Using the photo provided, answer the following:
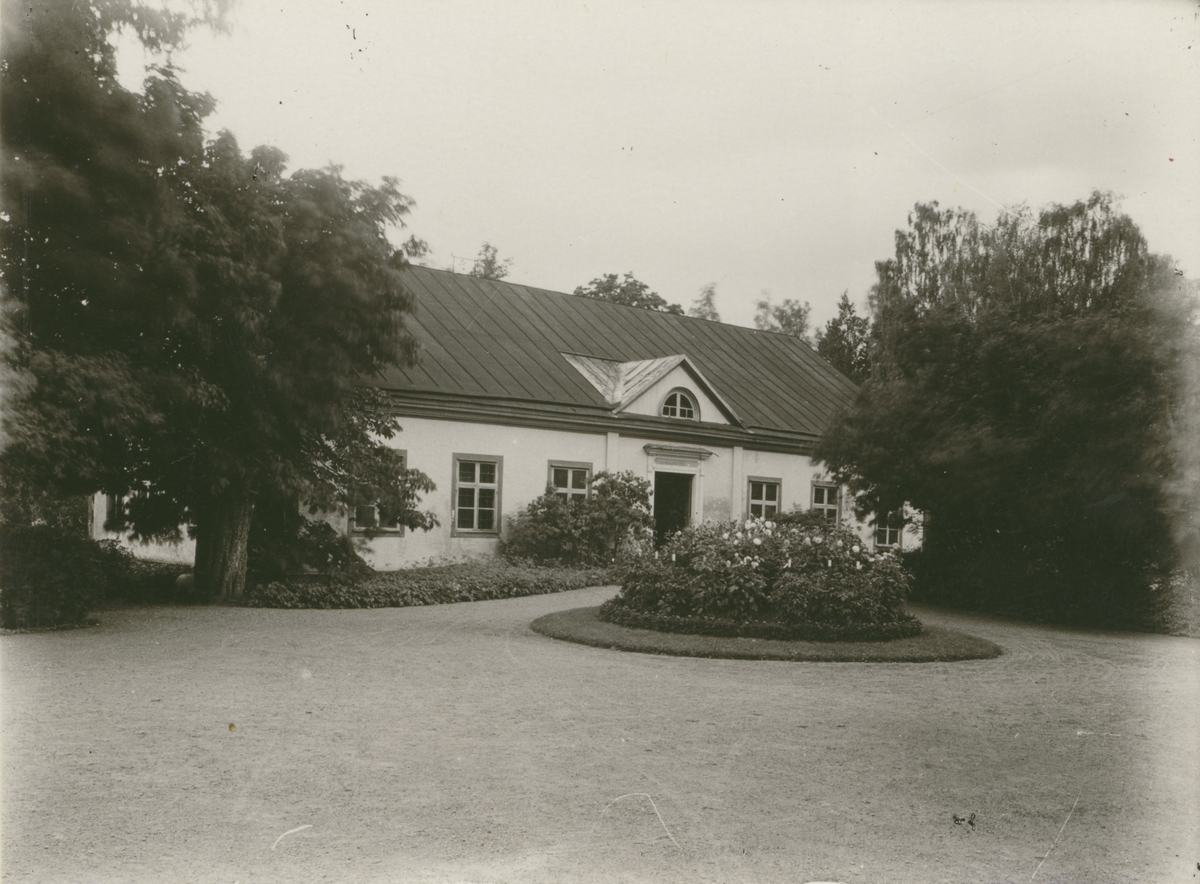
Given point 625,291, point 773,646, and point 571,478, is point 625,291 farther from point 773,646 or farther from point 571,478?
point 773,646

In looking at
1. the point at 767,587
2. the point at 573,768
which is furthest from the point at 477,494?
the point at 573,768

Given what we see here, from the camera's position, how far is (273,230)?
1298 cm

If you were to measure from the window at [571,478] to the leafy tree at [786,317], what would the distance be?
117ft

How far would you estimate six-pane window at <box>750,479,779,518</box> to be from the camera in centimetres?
2567

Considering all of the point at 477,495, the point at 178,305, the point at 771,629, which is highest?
the point at 178,305

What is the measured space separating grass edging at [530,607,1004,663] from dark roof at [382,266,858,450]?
24.5 feet

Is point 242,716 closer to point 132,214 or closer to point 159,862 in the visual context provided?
point 159,862

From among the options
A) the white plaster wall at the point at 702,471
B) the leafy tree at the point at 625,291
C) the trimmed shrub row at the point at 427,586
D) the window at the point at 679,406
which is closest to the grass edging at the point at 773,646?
the trimmed shrub row at the point at 427,586

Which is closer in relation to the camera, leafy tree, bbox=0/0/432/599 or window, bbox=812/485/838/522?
leafy tree, bbox=0/0/432/599

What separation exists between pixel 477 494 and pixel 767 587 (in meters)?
9.53

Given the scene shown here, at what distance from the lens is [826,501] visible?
27312 millimetres

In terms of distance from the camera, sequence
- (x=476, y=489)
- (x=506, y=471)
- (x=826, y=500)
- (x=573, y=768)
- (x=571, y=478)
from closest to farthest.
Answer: (x=573, y=768) < (x=476, y=489) < (x=506, y=471) < (x=571, y=478) < (x=826, y=500)

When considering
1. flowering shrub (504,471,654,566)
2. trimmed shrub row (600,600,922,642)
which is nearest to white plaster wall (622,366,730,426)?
flowering shrub (504,471,654,566)

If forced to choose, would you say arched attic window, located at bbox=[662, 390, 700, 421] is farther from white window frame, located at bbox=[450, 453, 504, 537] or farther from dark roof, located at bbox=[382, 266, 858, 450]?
white window frame, located at bbox=[450, 453, 504, 537]
